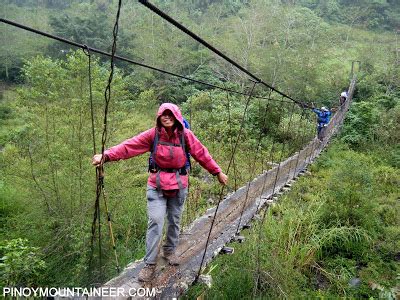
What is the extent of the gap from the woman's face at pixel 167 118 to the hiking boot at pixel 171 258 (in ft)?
2.94

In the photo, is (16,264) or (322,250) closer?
(16,264)

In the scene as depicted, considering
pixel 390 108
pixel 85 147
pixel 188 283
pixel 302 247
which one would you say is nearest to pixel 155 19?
pixel 390 108

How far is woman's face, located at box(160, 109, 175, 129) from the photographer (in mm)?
1938

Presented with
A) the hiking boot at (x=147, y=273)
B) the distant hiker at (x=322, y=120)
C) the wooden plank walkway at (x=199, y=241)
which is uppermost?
the distant hiker at (x=322, y=120)

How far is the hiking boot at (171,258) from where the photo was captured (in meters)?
2.28

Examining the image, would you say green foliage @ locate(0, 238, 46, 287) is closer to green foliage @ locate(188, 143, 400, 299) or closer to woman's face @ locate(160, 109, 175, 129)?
green foliage @ locate(188, 143, 400, 299)

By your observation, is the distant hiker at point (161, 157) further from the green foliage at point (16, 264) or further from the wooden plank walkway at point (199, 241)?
the green foliage at point (16, 264)

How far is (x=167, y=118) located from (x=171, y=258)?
3.12ft

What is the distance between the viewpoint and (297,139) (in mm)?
8312

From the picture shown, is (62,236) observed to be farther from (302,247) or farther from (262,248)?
(302,247)

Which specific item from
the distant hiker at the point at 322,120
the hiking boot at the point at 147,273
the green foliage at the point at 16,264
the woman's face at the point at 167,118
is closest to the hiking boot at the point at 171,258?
the hiking boot at the point at 147,273

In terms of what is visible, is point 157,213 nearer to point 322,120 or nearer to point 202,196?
point 202,196

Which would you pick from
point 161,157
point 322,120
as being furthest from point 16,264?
point 322,120

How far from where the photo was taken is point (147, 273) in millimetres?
2066
